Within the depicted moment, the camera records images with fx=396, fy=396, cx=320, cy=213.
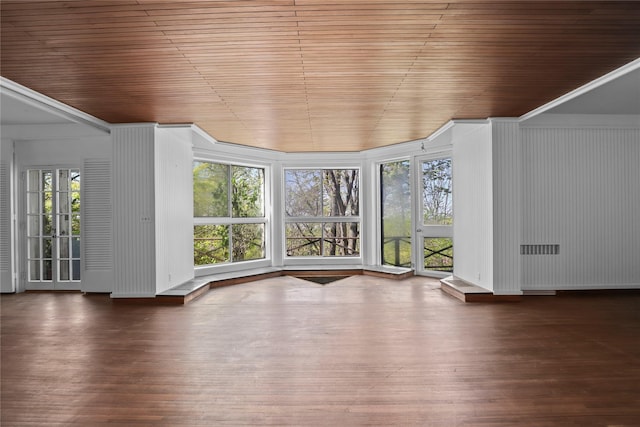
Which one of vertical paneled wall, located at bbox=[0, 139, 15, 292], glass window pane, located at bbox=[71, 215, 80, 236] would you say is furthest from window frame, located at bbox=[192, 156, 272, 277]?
vertical paneled wall, located at bbox=[0, 139, 15, 292]

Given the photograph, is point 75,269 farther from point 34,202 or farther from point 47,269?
point 34,202

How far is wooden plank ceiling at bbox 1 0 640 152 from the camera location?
8.39 ft

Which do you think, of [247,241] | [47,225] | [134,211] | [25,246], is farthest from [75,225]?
[247,241]

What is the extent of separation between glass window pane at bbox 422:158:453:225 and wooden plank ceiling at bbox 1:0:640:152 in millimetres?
2349

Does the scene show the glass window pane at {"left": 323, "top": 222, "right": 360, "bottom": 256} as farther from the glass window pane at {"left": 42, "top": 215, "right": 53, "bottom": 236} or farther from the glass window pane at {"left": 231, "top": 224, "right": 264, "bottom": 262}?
the glass window pane at {"left": 42, "top": 215, "right": 53, "bottom": 236}

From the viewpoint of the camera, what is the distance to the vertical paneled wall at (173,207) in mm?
5824

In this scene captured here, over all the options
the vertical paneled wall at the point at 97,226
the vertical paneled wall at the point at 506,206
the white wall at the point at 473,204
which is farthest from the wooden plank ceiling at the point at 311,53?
the vertical paneled wall at the point at 97,226

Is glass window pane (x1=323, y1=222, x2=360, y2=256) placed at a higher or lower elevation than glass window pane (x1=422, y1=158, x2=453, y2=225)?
lower

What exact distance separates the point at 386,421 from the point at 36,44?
3629mm

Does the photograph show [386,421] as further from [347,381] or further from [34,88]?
[34,88]

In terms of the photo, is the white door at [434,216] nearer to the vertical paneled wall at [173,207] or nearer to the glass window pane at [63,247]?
the vertical paneled wall at [173,207]

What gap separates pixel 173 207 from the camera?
20.6ft

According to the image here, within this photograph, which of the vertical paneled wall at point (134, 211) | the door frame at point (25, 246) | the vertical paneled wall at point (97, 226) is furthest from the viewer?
the door frame at point (25, 246)

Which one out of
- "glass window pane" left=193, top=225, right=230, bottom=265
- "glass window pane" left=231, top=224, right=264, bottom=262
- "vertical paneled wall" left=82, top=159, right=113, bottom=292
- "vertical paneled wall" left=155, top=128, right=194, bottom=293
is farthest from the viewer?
"glass window pane" left=231, top=224, right=264, bottom=262
